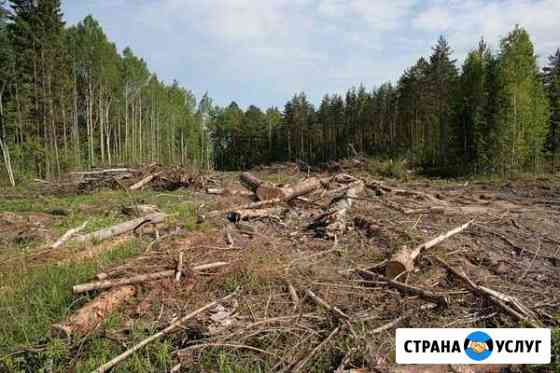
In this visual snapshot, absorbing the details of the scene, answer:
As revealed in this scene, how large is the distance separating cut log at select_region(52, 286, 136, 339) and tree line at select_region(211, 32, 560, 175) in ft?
65.2

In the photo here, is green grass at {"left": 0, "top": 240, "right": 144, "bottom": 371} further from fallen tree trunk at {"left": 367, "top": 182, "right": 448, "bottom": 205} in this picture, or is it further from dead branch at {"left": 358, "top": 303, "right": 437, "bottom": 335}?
fallen tree trunk at {"left": 367, "top": 182, "right": 448, "bottom": 205}

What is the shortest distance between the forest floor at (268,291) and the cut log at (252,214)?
314mm

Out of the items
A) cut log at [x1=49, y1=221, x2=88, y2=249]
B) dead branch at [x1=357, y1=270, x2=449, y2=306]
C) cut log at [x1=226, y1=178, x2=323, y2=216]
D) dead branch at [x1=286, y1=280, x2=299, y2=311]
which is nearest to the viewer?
dead branch at [x1=357, y1=270, x2=449, y2=306]

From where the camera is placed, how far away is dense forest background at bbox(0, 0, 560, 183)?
20.9m

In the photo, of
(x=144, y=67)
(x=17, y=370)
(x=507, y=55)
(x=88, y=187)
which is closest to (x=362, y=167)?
(x=507, y=55)

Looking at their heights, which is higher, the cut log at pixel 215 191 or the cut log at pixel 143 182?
the cut log at pixel 143 182

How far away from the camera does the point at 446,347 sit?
2783mm

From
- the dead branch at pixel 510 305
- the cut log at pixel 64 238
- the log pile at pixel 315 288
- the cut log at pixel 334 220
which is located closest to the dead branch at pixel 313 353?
the log pile at pixel 315 288

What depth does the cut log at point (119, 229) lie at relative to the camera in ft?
19.4

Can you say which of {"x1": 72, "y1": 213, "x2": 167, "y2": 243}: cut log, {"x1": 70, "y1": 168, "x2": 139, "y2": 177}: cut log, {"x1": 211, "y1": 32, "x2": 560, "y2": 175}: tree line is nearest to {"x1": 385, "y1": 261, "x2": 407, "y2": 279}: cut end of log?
{"x1": 72, "y1": 213, "x2": 167, "y2": 243}: cut log

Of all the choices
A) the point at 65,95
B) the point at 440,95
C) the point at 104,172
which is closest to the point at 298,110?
the point at 440,95

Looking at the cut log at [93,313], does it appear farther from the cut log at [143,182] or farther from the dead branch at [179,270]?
the cut log at [143,182]

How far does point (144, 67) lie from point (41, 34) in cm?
1943

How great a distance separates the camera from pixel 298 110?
54906 mm
